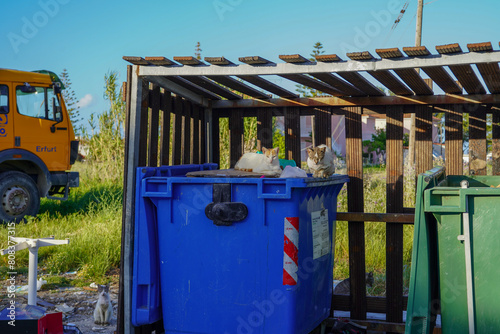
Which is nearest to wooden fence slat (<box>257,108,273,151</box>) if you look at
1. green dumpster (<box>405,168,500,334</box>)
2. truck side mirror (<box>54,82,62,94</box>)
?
green dumpster (<box>405,168,500,334</box>)

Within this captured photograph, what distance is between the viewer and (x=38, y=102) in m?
9.17

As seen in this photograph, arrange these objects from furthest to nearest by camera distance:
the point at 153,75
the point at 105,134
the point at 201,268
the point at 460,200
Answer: the point at 105,134
the point at 153,75
the point at 201,268
the point at 460,200

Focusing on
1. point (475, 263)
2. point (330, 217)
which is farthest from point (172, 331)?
point (475, 263)

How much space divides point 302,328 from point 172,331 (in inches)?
33.6

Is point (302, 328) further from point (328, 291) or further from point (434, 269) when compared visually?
point (434, 269)

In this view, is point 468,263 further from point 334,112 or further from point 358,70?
point 334,112

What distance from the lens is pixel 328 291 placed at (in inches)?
156

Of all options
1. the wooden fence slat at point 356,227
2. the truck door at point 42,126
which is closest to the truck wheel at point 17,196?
the truck door at point 42,126

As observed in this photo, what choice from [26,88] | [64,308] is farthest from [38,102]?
[64,308]

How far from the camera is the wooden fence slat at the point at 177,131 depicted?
4250 mm

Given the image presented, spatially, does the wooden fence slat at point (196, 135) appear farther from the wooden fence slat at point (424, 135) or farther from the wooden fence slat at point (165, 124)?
the wooden fence slat at point (424, 135)

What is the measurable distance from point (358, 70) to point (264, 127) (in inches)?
59.1

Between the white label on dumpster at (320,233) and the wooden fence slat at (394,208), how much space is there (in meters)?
0.73

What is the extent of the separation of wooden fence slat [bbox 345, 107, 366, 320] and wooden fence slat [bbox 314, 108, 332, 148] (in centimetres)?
17
